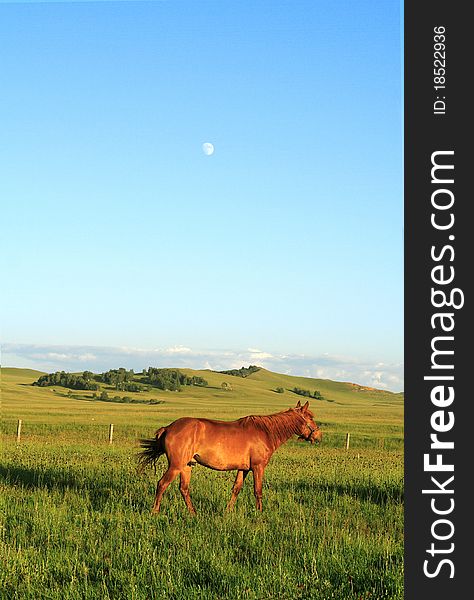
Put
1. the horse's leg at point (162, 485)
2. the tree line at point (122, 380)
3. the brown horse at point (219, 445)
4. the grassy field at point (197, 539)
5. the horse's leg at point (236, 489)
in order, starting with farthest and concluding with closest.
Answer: the tree line at point (122, 380) < the horse's leg at point (236, 489) < the brown horse at point (219, 445) < the horse's leg at point (162, 485) < the grassy field at point (197, 539)

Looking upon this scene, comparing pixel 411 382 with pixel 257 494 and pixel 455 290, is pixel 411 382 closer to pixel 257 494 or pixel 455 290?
pixel 455 290

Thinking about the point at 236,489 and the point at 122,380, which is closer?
A: the point at 236,489

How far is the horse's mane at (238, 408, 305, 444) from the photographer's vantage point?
41.5 ft

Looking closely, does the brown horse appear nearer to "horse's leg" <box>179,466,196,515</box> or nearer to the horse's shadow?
"horse's leg" <box>179,466,196,515</box>

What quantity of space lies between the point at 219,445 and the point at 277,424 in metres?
1.38

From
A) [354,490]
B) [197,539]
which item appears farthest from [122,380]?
[197,539]

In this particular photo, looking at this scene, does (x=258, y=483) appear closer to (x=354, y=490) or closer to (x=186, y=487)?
(x=186, y=487)

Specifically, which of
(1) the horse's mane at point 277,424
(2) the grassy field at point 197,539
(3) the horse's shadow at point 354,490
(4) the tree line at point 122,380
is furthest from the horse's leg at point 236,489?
(4) the tree line at point 122,380

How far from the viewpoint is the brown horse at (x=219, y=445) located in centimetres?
1176

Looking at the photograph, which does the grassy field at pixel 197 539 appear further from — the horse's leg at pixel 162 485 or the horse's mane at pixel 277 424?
the horse's mane at pixel 277 424

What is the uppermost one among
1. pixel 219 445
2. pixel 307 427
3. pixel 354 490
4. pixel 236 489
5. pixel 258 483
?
pixel 307 427

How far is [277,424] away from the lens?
42.1ft

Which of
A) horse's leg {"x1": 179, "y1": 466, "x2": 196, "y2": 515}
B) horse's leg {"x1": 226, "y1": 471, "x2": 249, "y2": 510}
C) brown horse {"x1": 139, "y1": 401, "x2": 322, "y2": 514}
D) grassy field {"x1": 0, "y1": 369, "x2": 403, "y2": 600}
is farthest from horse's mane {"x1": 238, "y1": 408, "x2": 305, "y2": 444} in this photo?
horse's leg {"x1": 179, "y1": 466, "x2": 196, "y2": 515}

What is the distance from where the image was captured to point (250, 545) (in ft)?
30.4
